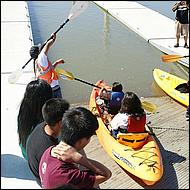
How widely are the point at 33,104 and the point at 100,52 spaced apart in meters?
4.65

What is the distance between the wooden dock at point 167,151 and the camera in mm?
2775

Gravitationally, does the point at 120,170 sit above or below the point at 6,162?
below

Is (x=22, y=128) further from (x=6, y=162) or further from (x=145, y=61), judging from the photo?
(x=145, y=61)

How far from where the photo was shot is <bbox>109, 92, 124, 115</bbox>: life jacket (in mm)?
3432

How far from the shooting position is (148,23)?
8180 millimetres

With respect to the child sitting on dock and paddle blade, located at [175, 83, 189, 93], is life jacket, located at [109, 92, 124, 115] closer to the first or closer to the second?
the child sitting on dock

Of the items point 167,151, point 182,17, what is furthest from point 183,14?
point 167,151

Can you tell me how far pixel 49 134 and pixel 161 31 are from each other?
19.7 ft

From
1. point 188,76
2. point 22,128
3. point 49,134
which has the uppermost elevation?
point 49,134

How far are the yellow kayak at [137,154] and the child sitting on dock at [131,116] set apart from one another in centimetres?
5

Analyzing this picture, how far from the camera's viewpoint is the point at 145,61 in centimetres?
622

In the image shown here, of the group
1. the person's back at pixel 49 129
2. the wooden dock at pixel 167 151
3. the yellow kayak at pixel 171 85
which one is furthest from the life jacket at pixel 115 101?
the person's back at pixel 49 129

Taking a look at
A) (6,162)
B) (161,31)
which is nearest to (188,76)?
(161,31)

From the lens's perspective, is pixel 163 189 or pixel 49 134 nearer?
pixel 49 134
